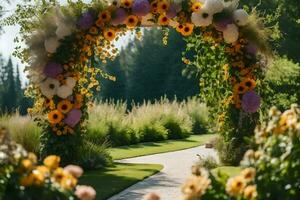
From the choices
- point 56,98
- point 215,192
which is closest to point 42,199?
point 215,192

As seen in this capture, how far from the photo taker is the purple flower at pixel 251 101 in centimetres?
924

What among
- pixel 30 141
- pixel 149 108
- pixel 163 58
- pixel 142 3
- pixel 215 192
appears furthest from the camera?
pixel 163 58

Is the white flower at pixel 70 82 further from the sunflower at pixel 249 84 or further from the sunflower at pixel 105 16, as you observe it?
the sunflower at pixel 249 84

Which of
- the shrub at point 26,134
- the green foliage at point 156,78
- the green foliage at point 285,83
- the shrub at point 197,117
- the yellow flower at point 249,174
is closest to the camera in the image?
the yellow flower at point 249,174

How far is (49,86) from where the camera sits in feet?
28.9

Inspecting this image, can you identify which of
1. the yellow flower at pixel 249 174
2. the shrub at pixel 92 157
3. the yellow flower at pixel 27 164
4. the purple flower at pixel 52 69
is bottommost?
the shrub at pixel 92 157

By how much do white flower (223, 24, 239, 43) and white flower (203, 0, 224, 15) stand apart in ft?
1.06

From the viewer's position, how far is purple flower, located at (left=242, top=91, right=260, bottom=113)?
924cm

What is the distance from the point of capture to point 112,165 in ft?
33.9

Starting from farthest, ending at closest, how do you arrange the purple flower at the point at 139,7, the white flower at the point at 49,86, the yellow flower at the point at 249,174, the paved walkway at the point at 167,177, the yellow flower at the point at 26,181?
1. the purple flower at the point at 139,7
2. the white flower at the point at 49,86
3. the paved walkway at the point at 167,177
4. the yellow flower at the point at 249,174
5. the yellow flower at the point at 26,181

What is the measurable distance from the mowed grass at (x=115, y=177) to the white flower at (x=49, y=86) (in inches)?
55.6

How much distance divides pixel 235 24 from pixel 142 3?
154cm

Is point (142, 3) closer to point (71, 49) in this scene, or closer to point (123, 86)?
point (71, 49)

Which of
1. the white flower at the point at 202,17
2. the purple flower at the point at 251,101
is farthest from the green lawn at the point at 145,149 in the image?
the white flower at the point at 202,17
